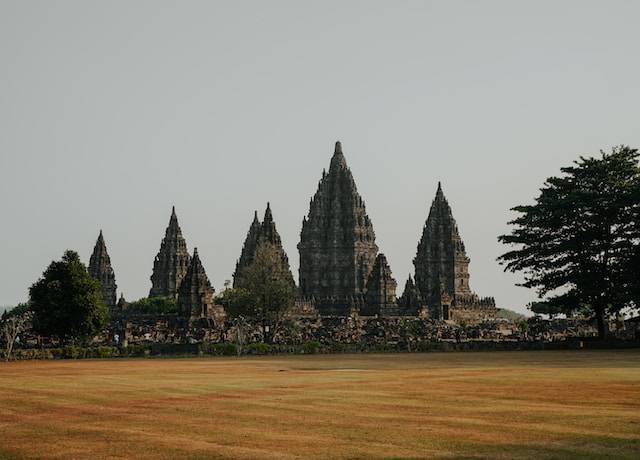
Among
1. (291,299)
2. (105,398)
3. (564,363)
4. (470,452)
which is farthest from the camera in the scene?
(291,299)

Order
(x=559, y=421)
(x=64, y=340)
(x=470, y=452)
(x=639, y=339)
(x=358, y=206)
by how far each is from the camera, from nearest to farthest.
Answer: (x=470, y=452), (x=559, y=421), (x=639, y=339), (x=64, y=340), (x=358, y=206)

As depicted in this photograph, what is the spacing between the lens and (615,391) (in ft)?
99.7

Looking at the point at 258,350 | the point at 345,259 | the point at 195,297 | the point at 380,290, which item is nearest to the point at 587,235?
the point at 258,350

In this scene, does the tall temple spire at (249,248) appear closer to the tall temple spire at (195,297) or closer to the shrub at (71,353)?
the tall temple spire at (195,297)

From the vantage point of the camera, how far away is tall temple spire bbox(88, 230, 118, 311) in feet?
542

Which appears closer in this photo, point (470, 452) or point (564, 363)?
point (470, 452)

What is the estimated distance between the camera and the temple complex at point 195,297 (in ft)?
413

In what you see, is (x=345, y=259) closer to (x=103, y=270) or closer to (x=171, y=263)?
(x=171, y=263)

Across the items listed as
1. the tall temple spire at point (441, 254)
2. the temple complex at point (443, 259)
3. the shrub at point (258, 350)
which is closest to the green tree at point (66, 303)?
the shrub at point (258, 350)

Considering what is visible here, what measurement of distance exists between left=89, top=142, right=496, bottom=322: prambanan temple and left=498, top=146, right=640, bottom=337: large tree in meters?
80.9

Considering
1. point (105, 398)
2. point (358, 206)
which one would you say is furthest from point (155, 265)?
point (105, 398)

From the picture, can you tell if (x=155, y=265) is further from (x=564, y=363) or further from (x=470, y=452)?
(x=470, y=452)

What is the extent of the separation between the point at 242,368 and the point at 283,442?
30.0 meters

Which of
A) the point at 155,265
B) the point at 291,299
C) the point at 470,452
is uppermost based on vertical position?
the point at 155,265
